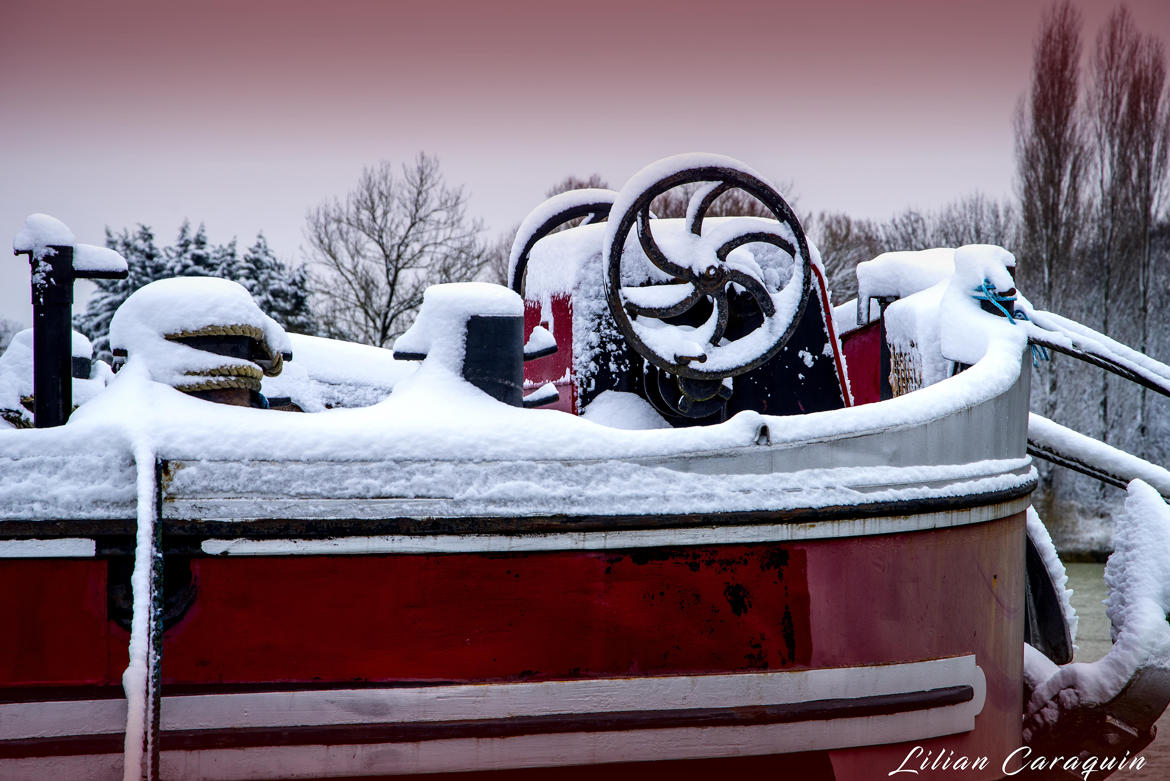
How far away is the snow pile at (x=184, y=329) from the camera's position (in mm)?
2607

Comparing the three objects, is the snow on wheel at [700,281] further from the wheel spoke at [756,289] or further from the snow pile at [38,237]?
the snow pile at [38,237]

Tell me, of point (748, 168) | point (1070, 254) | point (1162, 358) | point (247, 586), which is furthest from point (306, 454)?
point (1162, 358)

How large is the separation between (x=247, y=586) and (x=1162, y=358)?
19951mm

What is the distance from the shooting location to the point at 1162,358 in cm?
1847

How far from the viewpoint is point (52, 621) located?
2318mm

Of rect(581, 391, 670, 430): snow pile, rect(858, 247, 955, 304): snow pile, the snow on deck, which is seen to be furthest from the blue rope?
rect(581, 391, 670, 430): snow pile

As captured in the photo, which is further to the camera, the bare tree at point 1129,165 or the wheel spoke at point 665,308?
the bare tree at point 1129,165

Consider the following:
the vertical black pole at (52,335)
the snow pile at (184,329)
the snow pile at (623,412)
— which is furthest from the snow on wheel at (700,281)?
the vertical black pole at (52,335)

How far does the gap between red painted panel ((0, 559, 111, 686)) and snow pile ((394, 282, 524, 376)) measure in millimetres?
988

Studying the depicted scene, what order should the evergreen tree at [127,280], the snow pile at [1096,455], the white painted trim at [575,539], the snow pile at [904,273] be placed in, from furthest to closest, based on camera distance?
the evergreen tree at [127,280] → the snow pile at [904,273] → the snow pile at [1096,455] → the white painted trim at [575,539]

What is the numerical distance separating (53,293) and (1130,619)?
3496 millimetres

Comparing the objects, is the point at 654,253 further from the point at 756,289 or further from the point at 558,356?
the point at 558,356

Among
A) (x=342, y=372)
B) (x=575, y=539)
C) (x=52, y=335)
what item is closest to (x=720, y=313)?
(x=575, y=539)

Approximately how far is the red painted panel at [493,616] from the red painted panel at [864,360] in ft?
6.03
